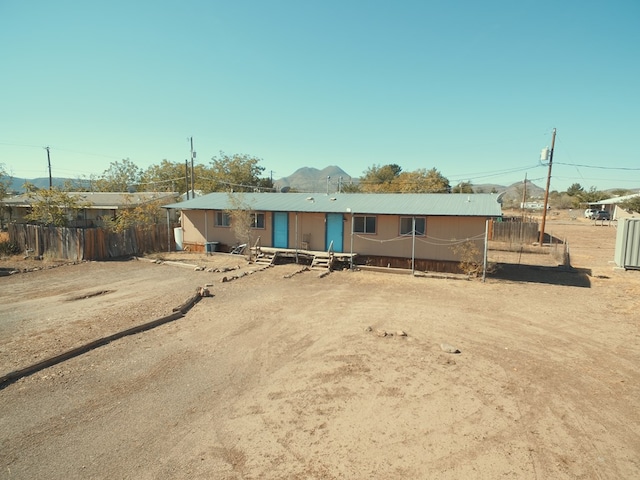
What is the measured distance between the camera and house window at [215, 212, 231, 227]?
20995mm

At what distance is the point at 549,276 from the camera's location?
627 inches

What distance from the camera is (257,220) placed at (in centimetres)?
2020

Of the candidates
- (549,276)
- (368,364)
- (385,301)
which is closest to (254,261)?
(385,301)

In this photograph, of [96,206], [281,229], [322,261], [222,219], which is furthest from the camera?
[96,206]

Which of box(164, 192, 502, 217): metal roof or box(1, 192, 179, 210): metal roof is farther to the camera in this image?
box(1, 192, 179, 210): metal roof

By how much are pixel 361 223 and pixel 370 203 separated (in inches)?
52.0

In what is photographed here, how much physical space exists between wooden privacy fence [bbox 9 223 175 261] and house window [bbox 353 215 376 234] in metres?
12.5

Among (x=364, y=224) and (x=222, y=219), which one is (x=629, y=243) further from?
(x=222, y=219)

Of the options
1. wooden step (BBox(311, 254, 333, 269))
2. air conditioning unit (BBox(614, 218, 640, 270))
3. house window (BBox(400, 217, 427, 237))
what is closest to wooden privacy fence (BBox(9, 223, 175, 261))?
wooden step (BBox(311, 254, 333, 269))

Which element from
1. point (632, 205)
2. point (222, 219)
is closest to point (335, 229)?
point (222, 219)

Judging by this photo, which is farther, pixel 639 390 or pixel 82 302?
pixel 82 302

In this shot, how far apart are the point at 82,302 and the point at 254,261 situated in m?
8.53

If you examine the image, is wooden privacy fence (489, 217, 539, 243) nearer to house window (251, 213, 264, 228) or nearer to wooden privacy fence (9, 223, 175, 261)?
house window (251, 213, 264, 228)

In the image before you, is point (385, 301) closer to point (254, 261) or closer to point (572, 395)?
point (572, 395)
